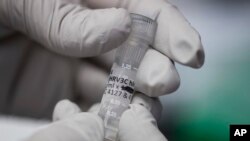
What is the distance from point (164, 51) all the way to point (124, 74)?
89mm

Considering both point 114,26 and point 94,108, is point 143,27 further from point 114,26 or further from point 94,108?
point 94,108

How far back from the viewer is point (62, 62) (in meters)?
0.78

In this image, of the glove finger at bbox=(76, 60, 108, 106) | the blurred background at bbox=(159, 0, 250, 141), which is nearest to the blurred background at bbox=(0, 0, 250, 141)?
the blurred background at bbox=(159, 0, 250, 141)

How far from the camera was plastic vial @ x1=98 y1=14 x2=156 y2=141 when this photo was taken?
63 centimetres

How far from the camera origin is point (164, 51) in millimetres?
683

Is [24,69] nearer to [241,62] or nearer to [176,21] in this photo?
[176,21]

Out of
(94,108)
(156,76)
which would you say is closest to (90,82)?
(94,108)

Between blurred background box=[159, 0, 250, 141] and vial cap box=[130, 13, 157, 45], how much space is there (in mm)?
158

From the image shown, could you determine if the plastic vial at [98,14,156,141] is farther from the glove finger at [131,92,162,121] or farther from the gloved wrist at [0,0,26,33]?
the gloved wrist at [0,0,26,33]

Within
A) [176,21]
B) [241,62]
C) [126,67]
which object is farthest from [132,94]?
[241,62]

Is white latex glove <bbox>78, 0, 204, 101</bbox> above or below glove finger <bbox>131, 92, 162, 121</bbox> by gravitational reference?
above

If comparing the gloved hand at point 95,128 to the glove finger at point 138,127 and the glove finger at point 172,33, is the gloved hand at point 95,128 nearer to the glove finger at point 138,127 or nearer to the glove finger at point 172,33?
the glove finger at point 138,127

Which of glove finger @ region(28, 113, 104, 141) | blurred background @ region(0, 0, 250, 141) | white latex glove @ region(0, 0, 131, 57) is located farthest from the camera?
blurred background @ region(0, 0, 250, 141)

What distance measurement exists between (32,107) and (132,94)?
0.21m
